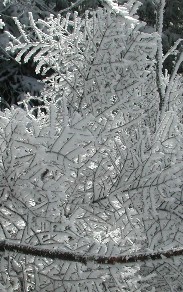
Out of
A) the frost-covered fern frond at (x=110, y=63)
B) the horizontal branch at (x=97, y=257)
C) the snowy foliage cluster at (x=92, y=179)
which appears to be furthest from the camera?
the frost-covered fern frond at (x=110, y=63)

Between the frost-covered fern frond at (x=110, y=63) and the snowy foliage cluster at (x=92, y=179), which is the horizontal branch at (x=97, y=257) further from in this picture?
the frost-covered fern frond at (x=110, y=63)

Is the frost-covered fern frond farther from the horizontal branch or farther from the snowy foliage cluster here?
the horizontal branch

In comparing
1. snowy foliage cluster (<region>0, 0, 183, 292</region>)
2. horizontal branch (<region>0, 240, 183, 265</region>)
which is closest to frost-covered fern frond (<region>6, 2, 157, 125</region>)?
snowy foliage cluster (<region>0, 0, 183, 292</region>)

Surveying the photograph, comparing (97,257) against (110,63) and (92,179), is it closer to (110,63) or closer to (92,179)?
(92,179)

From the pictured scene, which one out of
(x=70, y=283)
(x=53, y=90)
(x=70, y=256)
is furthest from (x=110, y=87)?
(x=70, y=256)

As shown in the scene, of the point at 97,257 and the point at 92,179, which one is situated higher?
the point at 97,257

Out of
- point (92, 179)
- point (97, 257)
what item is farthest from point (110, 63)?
point (97, 257)

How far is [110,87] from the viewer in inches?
148

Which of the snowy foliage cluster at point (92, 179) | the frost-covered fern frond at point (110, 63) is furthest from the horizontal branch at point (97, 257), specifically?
the frost-covered fern frond at point (110, 63)

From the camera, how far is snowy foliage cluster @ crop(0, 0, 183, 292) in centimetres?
263

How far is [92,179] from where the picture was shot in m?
3.22

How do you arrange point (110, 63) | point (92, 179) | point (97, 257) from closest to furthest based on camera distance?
point (97, 257), point (92, 179), point (110, 63)

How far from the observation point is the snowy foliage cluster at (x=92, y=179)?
263cm

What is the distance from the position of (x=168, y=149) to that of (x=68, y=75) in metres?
1.27
